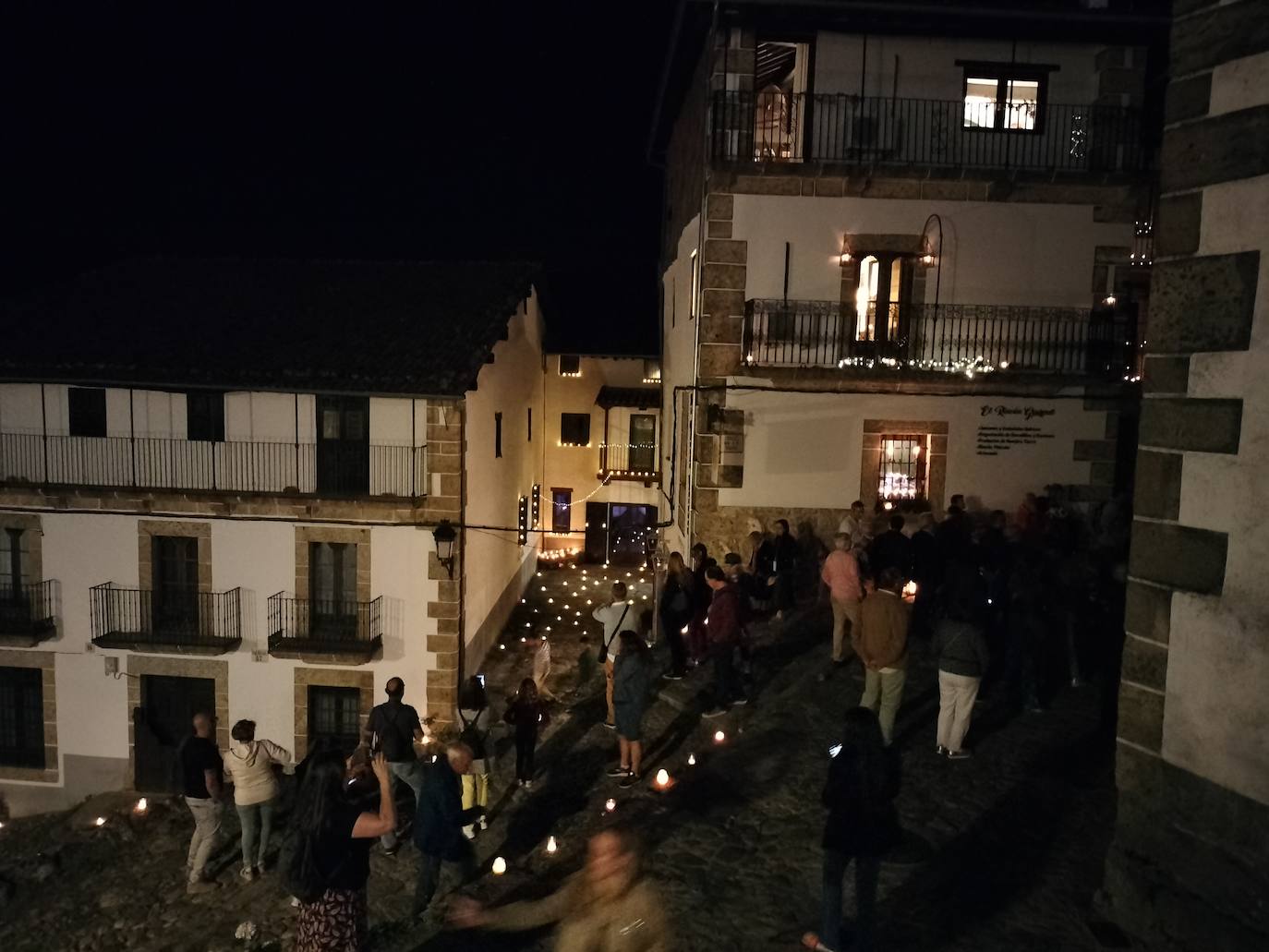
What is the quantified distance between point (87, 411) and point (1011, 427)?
54.1ft

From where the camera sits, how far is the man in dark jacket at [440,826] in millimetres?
7262

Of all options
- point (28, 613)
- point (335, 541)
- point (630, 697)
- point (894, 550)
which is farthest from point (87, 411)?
point (894, 550)

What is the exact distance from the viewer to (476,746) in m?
11.3

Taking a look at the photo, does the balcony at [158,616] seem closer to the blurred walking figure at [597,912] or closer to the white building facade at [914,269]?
the white building facade at [914,269]

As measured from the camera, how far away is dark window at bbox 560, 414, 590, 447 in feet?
92.7

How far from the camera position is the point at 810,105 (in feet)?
49.4

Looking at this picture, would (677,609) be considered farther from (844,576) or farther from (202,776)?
(202,776)

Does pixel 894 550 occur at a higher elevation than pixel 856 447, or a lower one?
lower

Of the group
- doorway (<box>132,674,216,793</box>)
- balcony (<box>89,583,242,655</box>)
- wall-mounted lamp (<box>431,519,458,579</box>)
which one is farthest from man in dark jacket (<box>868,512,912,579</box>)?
doorway (<box>132,674,216,793</box>)

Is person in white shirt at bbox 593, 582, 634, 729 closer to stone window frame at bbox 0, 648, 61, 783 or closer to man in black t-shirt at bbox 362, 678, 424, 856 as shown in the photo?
man in black t-shirt at bbox 362, 678, 424, 856

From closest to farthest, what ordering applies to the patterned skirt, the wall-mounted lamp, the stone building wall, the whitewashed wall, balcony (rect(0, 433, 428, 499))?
1. the stone building wall
2. the patterned skirt
3. the wall-mounted lamp
4. the whitewashed wall
5. balcony (rect(0, 433, 428, 499))

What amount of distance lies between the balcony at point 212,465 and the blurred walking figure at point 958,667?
9.56m

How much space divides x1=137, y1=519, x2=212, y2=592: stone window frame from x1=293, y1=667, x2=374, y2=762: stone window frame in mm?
2343

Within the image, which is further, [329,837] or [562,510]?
[562,510]
